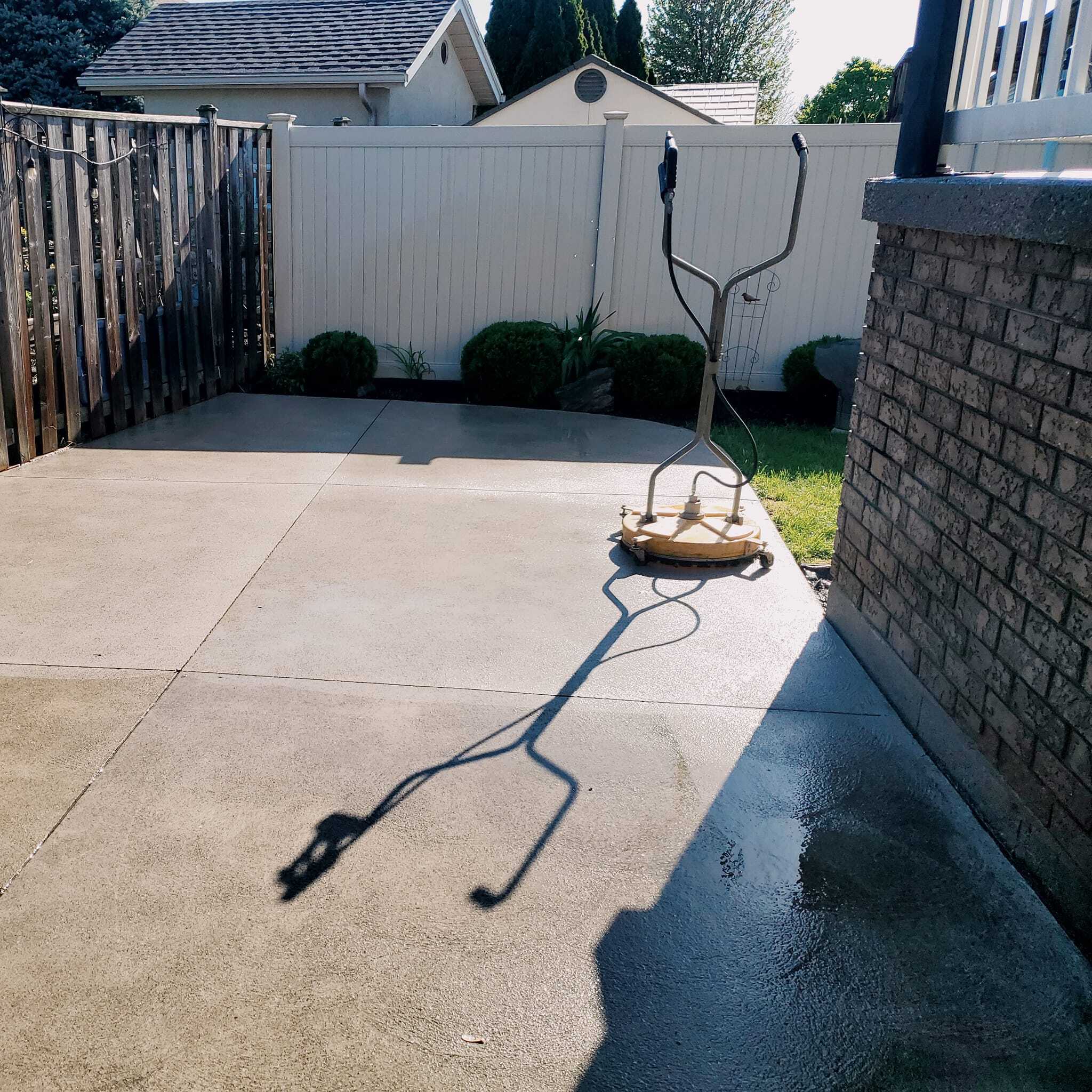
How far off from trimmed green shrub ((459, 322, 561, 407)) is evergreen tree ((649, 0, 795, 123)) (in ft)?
143

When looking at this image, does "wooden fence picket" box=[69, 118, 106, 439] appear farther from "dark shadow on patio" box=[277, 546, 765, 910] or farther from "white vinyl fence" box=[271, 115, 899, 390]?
"dark shadow on patio" box=[277, 546, 765, 910]

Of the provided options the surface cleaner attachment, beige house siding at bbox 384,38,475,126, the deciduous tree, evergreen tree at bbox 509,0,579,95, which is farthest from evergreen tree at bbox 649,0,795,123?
the surface cleaner attachment

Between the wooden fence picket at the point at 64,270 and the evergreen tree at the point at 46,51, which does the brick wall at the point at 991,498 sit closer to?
the wooden fence picket at the point at 64,270

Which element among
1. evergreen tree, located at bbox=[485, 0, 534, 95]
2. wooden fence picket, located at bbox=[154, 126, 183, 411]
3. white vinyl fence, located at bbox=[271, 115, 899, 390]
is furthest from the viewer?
evergreen tree, located at bbox=[485, 0, 534, 95]

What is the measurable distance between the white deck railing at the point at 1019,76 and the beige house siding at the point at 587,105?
57.2 feet

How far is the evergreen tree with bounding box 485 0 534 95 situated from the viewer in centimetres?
2577

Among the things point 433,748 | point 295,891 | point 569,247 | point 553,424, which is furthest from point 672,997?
point 569,247

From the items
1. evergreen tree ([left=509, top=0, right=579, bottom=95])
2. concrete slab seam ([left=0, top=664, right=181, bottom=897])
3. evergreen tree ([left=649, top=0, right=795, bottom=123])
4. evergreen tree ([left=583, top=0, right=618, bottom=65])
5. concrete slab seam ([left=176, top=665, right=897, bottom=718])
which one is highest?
evergreen tree ([left=649, top=0, right=795, bottom=123])

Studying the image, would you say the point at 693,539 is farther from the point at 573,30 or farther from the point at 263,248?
the point at 573,30

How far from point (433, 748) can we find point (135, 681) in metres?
1.13

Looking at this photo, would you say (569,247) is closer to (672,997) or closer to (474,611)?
(474,611)

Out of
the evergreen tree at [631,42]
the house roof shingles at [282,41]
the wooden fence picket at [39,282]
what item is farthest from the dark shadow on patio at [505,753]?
the evergreen tree at [631,42]

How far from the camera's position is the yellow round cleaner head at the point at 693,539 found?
16.6 ft

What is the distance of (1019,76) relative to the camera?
10.3 feet
